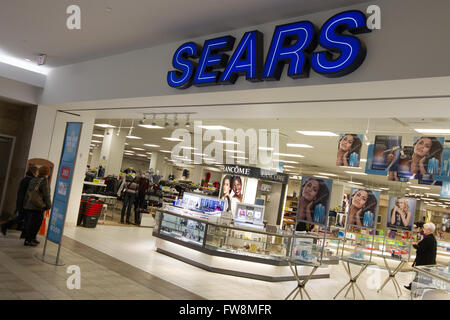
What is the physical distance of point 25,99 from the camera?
9.12 m

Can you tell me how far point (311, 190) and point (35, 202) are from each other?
4956 millimetres

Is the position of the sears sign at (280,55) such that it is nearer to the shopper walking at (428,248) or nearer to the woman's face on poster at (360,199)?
the woman's face on poster at (360,199)

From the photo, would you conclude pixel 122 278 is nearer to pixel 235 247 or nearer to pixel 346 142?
pixel 235 247

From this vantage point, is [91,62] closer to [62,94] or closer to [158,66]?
[62,94]

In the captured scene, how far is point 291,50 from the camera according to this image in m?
4.16

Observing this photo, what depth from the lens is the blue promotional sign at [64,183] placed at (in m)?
6.17

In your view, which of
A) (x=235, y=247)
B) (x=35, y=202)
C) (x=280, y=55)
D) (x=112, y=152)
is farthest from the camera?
(x=112, y=152)

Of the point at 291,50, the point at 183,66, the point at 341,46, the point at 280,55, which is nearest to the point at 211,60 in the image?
the point at 183,66

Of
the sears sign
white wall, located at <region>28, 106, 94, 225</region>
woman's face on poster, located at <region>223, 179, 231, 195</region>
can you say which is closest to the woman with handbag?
white wall, located at <region>28, 106, 94, 225</region>

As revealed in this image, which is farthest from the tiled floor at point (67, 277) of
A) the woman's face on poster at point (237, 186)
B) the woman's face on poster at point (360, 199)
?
the woman's face on poster at point (237, 186)

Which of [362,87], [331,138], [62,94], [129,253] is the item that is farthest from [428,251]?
[62,94]

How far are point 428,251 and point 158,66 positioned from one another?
6.92 m

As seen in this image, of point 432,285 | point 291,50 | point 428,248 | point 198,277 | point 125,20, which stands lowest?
point 198,277

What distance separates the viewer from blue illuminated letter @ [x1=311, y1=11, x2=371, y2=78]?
3666 millimetres
